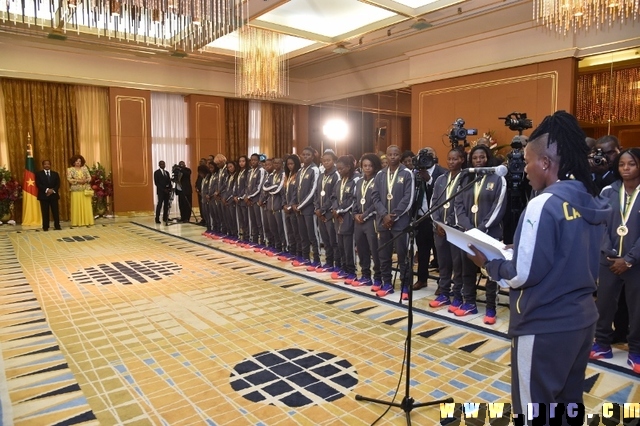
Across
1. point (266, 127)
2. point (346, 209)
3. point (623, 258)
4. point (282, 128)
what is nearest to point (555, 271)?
point (623, 258)

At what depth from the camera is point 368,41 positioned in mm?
10078

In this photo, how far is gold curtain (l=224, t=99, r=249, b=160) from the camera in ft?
44.2

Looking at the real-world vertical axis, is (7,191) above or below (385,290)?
above

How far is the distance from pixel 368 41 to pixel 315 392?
8910mm

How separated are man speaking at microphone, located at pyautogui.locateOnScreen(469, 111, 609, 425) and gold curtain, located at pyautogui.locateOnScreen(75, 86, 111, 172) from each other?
12.1m

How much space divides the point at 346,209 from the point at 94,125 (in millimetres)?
9032

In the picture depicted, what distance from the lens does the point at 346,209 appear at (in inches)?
214

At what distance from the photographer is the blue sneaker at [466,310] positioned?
164 inches

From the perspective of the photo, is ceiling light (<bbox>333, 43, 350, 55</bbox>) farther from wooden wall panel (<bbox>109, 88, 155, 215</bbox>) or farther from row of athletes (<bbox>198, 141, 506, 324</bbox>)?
wooden wall panel (<bbox>109, 88, 155, 215</bbox>)

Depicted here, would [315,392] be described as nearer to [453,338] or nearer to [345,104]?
[453,338]

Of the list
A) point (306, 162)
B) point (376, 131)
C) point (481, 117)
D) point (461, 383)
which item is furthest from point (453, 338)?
point (376, 131)

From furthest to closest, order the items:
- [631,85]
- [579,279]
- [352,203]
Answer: [631,85]
[352,203]
[579,279]

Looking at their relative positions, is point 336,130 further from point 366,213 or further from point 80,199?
point 366,213

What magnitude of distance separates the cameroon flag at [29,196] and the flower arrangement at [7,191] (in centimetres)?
18
